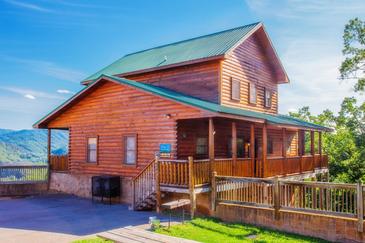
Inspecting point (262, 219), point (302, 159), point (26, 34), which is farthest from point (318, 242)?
point (26, 34)

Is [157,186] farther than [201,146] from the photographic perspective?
No

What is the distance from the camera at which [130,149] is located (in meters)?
16.6

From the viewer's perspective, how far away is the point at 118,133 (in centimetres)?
1697

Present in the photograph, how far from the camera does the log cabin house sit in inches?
532

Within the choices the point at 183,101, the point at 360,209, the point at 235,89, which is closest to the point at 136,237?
the point at 360,209

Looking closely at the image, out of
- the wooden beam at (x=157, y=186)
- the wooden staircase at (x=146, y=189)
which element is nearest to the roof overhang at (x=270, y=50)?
the wooden beam at (x=157, y=186)

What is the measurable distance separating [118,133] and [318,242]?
10.8 meters

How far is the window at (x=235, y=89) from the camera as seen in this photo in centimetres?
1816

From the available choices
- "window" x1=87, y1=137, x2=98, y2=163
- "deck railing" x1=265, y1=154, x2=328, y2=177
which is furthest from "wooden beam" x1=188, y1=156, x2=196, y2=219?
"window" x1=87, y1=137, x2=98, y2=163

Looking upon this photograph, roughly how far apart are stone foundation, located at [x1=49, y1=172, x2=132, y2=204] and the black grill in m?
0.35

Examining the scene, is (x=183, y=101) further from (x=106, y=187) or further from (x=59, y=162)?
(x=59, y=162)

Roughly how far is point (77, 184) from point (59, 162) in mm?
2579

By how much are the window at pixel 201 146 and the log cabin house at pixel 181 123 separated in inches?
2.0

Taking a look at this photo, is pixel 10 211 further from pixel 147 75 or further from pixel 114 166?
pixel 147 75
